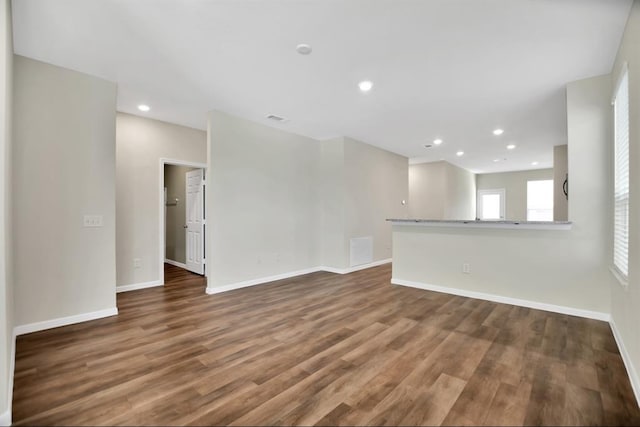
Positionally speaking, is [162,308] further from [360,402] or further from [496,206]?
[496,206]

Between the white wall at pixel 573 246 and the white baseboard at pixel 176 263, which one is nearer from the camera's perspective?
the white wall at pixel 573 246

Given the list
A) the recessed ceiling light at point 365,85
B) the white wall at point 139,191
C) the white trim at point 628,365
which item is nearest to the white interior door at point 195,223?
the white wall at point 139,191

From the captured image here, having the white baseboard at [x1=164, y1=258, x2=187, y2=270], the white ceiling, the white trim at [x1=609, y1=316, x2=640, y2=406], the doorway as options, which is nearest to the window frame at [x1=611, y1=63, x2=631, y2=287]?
the white ceiling

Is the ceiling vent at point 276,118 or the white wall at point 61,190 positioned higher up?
the ceiling vent at point 276,118

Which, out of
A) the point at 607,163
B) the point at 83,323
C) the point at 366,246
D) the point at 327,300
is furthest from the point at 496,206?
the point at 83,323

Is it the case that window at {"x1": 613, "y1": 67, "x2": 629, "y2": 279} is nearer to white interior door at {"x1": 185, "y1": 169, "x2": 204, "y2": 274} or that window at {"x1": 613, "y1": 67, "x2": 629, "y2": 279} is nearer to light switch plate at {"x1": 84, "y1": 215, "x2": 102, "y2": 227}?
light switch plate at {"x1": 84, "y1": 215, "x2": 102, "y2": 227}

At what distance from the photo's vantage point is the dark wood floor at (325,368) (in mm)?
1709

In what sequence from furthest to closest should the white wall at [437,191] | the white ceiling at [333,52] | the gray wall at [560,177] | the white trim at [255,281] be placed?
the white wall at [437,191] → the gray wall at [560,177] → the white trim at [255,281] → the white ceiling at [333,52]

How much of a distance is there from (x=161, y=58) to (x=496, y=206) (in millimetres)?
11285

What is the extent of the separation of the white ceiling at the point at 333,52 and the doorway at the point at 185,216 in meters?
1.41

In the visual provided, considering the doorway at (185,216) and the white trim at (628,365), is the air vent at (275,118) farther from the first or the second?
the white trim at (628,365)

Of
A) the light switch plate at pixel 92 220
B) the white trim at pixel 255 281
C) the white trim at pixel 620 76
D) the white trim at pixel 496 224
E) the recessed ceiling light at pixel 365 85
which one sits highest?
the recessed ceiling light at pixel 365 85

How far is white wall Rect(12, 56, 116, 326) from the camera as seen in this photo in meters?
2.80

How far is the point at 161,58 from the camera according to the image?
2.86 meters
